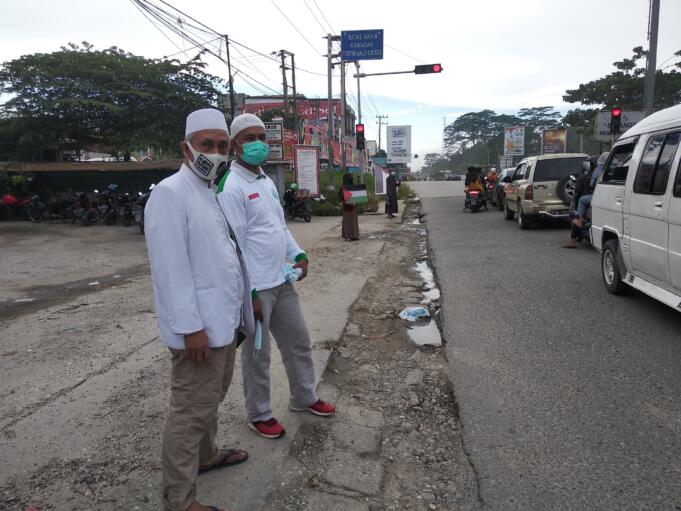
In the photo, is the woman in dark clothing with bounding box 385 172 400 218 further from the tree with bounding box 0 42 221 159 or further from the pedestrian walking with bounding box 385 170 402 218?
the tree with bounding box 0 42 221 159

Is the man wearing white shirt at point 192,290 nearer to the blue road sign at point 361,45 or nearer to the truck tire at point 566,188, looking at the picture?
the truck tire at point 566,188

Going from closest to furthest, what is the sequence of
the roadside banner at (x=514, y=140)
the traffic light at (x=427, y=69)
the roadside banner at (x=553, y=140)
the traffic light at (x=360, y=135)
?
the traffic light at (x=427, y=69) < the traffic light at (x=360, y=135) < the roadside banner at (x=553, y=140) < the roadside banner at (x=514, y=140)

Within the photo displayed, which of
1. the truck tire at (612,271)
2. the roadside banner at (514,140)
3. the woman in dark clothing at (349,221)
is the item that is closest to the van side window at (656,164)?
the truck tire at (612,271)

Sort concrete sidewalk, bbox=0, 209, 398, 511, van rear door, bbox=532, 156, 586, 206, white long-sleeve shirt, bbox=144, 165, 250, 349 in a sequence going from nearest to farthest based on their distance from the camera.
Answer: white long-sleeve shirt, bbox=144, 165, 250, 349
concrete sidewalk, bbox=0, 209, 398, 511
van rear door, bbox=532, 156, 586, 206

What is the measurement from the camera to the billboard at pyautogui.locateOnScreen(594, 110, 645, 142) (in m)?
14.3

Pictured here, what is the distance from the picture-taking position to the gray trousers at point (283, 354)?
295 cm

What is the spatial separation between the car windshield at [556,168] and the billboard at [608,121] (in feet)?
12.1

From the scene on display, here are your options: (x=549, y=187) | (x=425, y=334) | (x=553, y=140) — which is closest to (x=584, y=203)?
(x=549, y=187)

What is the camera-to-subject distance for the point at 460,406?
138 inches

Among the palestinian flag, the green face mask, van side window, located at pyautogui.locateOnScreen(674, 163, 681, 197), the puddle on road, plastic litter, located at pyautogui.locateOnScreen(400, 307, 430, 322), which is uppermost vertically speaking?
the green face mask

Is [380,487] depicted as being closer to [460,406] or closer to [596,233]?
[460,406]

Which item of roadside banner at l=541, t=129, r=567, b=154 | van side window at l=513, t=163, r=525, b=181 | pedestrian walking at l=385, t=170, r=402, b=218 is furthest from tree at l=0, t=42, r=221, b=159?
roadside banner at l=541, t=129, r=567, b=154

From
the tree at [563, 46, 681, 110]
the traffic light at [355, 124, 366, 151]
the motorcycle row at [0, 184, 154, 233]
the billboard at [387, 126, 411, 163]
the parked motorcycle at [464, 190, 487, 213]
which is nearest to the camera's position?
the motorcycle row at [0, 184, 154, 233]

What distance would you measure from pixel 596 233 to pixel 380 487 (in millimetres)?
5153
